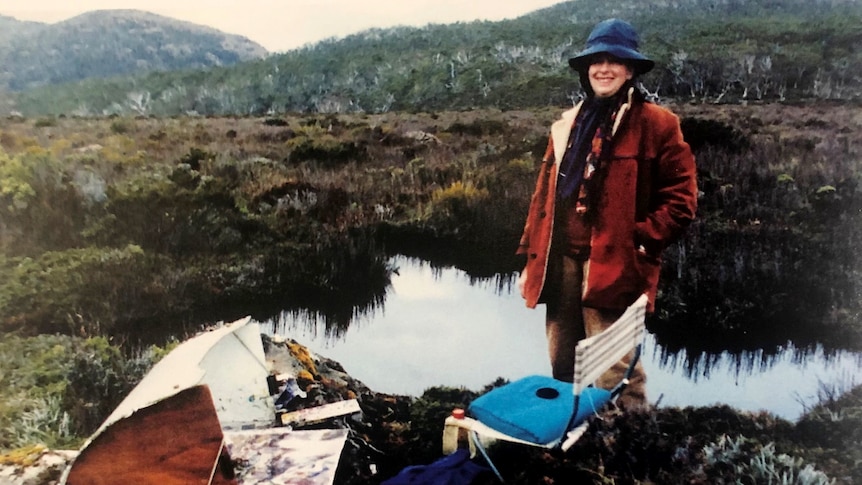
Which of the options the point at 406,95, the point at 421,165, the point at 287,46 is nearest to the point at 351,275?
the point at 421,165

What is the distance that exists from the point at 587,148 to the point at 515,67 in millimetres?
588

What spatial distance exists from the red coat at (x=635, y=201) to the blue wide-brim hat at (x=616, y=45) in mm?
151

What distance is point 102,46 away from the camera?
3518 millimetres

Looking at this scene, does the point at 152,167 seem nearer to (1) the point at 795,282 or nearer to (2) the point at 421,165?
(2) the point at 421,165

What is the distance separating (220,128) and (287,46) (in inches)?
20.3

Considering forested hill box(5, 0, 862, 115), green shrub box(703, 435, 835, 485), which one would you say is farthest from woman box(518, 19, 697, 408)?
green shrub box(703, 435, 835, 485)

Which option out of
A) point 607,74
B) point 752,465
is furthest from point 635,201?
point 752,465

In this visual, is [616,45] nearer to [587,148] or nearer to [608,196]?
[587,148]

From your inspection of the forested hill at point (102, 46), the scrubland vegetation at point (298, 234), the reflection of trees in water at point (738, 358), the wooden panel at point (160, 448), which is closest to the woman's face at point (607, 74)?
the scrubland vegetation at point (298, 234)

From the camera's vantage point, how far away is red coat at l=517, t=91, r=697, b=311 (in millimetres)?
3016

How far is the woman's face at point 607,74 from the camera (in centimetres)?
306

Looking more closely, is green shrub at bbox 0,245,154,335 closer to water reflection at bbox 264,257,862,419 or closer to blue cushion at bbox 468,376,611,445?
water reflection at bbox 264,257,862,419

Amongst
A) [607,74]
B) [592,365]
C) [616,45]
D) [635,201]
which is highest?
[616,45]

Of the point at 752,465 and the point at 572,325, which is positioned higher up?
the point at 572,325
